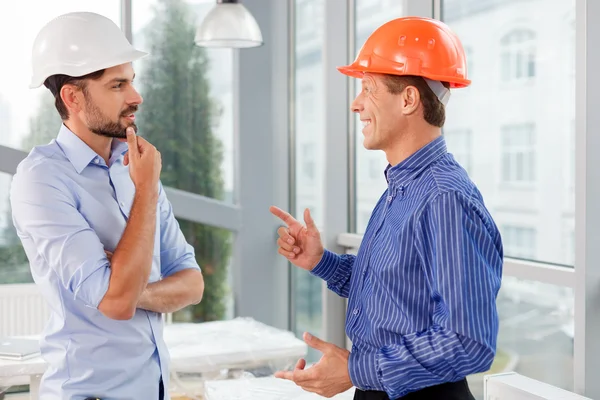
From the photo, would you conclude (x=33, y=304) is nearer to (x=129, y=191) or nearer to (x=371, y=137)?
(x=129, y=191)

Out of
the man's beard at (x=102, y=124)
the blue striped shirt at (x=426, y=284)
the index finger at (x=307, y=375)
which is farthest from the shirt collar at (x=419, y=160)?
the man's beard at (x=102, y=124)

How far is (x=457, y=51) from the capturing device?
67.0 inches

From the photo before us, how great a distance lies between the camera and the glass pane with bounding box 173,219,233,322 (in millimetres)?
5254

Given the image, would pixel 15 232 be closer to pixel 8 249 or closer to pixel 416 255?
pixel 8 249

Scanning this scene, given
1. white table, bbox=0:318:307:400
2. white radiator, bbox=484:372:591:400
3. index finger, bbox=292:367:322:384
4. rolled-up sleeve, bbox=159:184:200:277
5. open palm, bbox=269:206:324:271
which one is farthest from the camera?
white table, bbox=0:318:307:400

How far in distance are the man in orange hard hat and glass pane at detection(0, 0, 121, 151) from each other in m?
3.50

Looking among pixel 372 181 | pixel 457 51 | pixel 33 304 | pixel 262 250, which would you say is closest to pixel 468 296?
pixel 457 51

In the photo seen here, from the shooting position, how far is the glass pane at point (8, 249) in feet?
15.6

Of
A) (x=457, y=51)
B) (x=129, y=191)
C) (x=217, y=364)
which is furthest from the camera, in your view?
(x=217, y=364)

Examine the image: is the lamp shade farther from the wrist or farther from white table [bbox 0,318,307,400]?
the wrist

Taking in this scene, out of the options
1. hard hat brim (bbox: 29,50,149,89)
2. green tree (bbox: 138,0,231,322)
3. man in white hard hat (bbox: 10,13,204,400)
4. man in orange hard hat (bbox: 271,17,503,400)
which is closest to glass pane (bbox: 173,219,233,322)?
green tree (bbox: 138,0,231,322)

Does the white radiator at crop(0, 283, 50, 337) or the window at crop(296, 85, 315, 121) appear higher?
the window at crop(296, 85, 315, 121)

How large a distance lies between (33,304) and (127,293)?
2963mm

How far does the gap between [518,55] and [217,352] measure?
1.90 m
